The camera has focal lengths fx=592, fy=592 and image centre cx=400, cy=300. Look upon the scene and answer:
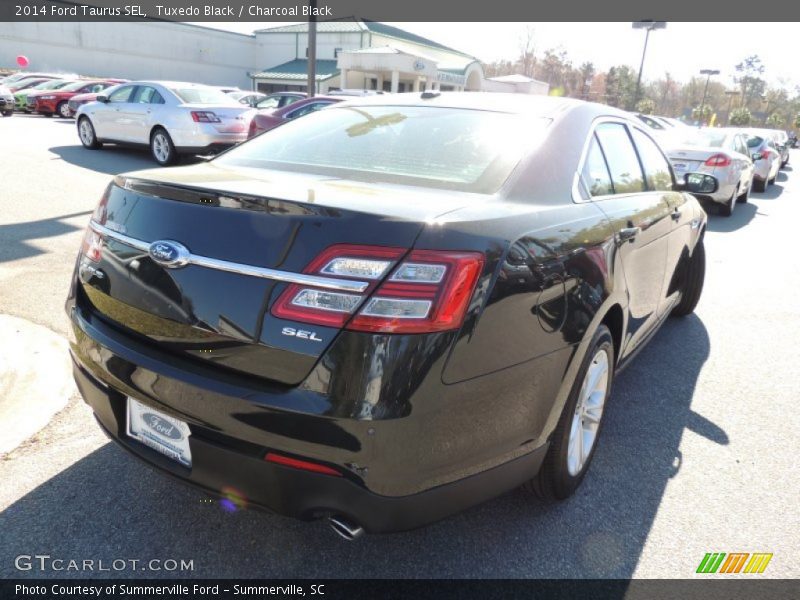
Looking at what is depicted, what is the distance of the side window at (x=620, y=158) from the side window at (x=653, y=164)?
5.8 inches

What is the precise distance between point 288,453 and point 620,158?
2.43m

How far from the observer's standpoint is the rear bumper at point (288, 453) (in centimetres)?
166

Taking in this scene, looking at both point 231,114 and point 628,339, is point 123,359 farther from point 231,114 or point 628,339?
point 231,114

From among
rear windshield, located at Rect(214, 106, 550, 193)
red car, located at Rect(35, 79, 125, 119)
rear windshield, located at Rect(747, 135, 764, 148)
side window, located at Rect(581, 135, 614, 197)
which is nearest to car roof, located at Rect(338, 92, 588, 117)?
rear windshield, located at Rect(214, 106, 550, 193)

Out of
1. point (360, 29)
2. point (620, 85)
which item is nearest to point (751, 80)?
point (620, 85)

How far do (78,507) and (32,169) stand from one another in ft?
31.0

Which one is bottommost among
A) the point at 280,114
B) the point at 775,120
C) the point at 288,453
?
the point at 288,453

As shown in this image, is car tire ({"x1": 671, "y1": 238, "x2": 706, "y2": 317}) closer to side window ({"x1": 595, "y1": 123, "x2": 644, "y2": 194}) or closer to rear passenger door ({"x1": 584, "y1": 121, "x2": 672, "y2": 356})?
rear passenger door ({"x1": 584, "y1": 121, "x2": 672, "y2": 356})

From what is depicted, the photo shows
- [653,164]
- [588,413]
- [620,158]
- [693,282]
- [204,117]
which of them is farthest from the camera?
[204,117]

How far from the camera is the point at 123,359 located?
1947 millimetres

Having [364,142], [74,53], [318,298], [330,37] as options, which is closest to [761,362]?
[364,142]

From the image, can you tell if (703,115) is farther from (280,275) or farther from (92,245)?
(280,275)

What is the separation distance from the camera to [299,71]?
48688 millimetres

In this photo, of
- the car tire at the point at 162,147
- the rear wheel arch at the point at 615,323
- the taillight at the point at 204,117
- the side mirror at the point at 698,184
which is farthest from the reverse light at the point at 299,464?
the car tire at the point at 162,147
